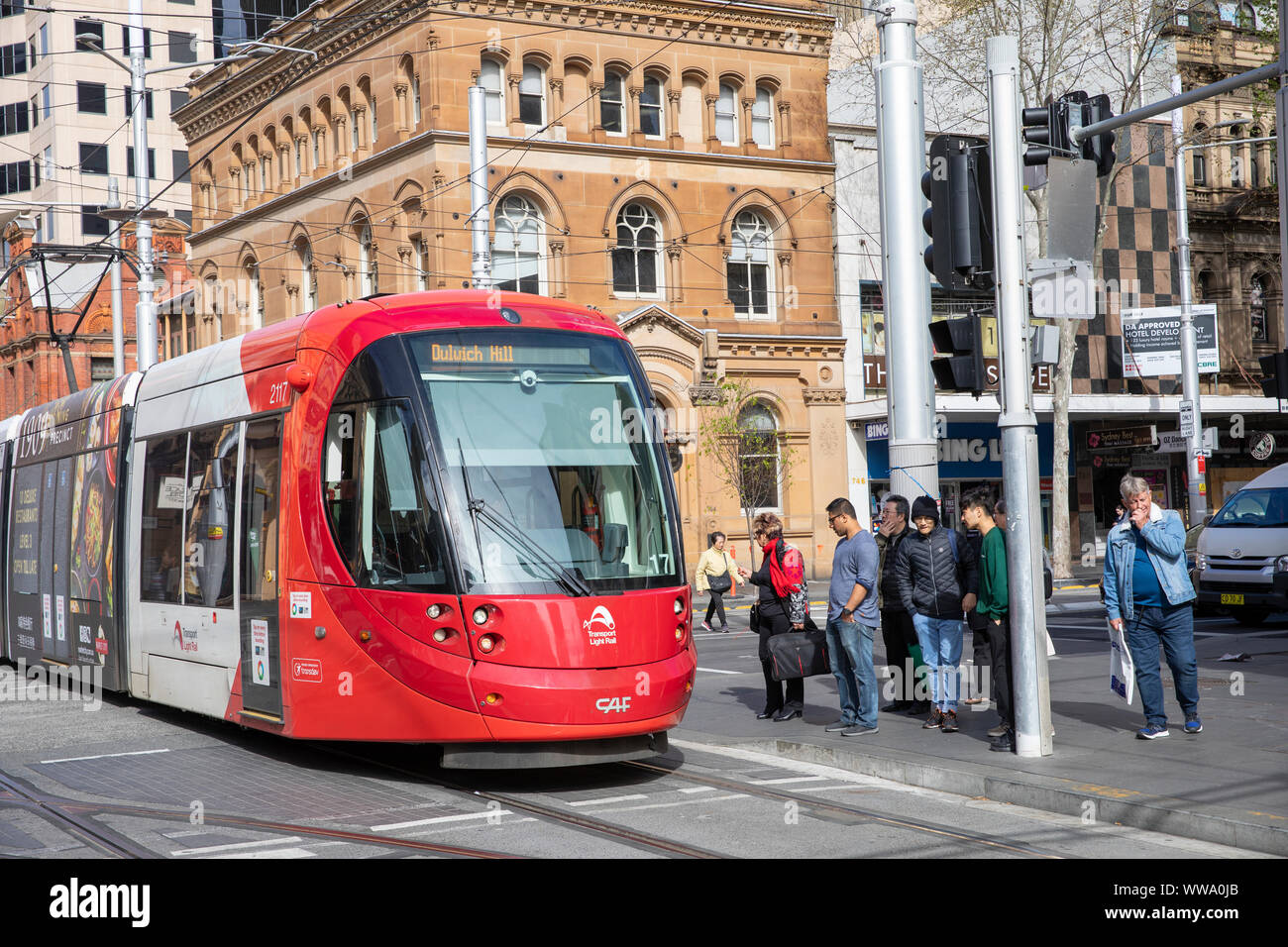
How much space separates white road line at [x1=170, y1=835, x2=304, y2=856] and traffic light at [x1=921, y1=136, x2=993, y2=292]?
18.8 feet

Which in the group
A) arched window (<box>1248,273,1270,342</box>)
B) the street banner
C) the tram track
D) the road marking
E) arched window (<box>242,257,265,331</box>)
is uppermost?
arched window (<box>242,257,265,331</box>)

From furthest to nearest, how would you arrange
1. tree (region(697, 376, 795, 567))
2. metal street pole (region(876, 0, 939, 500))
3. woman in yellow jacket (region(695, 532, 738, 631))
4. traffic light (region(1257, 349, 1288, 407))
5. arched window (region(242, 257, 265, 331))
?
arched window (region(242, 257, 265, 331)), tree (region(697, 376, 795, 567)), woman in yellow jacket (region(695, 532, 738, 631)), traffic light (region(1257, 349, 1288, 407)), metal street pole (region(876, 0, 939, 500))

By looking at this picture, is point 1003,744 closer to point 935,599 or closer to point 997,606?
point 997,606

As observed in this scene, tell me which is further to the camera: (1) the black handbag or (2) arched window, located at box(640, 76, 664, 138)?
(2) arched window, located at box(640, 76, 664, 138)

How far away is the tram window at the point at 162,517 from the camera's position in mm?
12289

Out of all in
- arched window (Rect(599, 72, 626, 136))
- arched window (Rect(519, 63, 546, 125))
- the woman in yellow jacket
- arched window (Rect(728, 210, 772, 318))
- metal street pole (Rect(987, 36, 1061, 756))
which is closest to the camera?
metal street pole (Rect(987, 36, 1061, 756))

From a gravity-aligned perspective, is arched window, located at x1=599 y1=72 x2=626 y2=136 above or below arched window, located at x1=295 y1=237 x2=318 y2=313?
above

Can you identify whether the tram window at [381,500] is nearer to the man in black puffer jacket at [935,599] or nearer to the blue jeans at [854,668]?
the blue jeans at [854,668]

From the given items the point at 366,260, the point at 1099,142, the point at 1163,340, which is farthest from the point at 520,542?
the point at 1163,340

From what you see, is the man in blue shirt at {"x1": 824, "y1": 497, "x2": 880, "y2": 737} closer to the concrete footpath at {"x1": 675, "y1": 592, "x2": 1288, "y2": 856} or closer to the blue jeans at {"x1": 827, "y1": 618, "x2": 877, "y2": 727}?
the blue jeans at {"x1": 827, "y1": 618, "x2": 877, "y2": 727}

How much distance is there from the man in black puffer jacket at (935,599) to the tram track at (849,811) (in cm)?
221

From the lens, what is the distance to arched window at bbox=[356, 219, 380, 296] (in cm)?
3509

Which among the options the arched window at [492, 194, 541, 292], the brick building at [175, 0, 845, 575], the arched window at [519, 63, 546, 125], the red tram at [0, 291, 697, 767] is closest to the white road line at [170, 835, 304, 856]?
the red tram at [0, 291, 697, 767]
